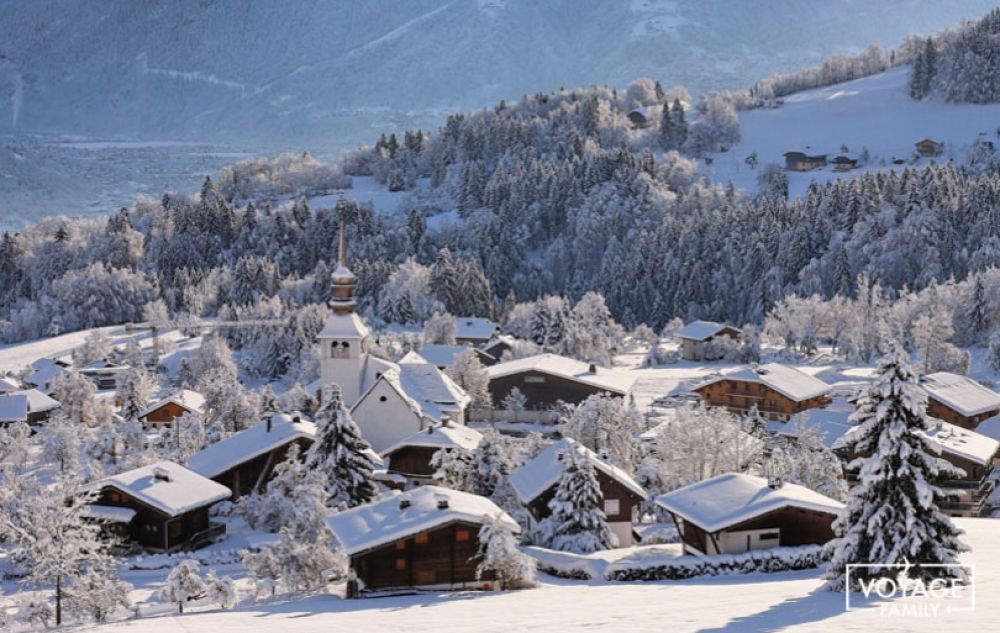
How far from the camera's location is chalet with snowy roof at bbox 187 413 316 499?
5712 cm

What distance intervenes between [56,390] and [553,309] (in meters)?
48.5

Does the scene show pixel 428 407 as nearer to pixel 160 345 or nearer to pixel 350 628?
pixel 350 628

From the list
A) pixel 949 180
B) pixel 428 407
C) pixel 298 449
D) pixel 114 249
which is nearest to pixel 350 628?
pixel 298 449

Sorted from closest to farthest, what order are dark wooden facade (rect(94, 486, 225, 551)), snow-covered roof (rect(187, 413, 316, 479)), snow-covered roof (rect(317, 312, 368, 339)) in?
1. dark wooden facade (rect(94, 486, 225, 551))
2. snow-covered roof (rect(187, 413, 316, 479))
3. snow-covered roof (rect(317, 312, 368, 339))

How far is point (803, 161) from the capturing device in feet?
634

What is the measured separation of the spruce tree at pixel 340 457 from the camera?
49.9m

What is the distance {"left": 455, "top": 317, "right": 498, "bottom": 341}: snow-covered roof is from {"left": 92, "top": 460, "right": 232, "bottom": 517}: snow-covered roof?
6793cm

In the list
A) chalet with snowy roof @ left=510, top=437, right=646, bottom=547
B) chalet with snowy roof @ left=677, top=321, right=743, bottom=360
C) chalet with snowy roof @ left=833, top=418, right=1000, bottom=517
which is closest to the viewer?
chalet with snowy roof @ left=510, top=437, right=646, bottom=547

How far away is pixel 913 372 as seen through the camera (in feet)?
96.8

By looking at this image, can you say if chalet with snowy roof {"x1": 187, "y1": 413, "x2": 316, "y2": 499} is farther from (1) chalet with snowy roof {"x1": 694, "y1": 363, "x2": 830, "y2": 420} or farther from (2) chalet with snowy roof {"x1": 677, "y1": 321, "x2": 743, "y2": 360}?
(2) chalet with snowy roof {"x1": 677, "y1": 321, "x2": 743, "y2": 360}

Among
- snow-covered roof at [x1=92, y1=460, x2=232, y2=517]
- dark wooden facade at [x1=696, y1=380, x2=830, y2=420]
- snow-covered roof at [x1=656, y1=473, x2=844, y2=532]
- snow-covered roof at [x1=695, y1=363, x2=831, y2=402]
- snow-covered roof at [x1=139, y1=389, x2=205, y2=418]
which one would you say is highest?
snow-covered roof at [x1=656, y1=473, x2=844, y2=532]

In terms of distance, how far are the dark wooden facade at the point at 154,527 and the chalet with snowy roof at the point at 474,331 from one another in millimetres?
68615

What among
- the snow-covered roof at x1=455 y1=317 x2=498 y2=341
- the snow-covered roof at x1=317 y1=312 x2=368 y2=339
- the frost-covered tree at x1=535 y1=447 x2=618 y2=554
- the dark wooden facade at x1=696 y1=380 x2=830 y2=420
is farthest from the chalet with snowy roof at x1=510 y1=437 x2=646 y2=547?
the snow-covered roof at x1=455 y1=317 x2=498 y2=341

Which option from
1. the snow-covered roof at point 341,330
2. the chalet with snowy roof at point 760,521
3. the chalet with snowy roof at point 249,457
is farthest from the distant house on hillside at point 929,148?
the chalet with snowy roof at point 760,521
